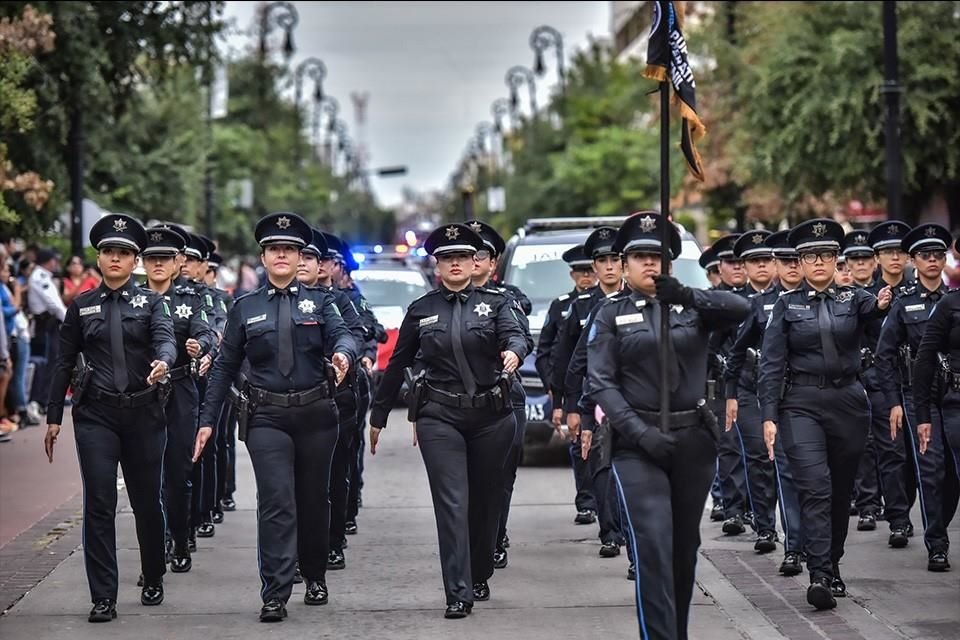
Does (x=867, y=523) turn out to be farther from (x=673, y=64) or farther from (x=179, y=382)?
(x=673, y=64)

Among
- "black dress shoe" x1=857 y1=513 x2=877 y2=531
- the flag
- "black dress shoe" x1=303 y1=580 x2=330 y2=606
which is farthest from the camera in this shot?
"black dress shoe" x1=857 y1=513 x2=877 y2=531

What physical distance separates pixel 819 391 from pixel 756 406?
7.92 ft

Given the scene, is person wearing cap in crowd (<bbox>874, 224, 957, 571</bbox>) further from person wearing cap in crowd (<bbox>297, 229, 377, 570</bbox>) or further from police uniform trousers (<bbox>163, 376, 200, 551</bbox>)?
police uniform trousers (<bbox>163, 376, 200, 551</bbox>)

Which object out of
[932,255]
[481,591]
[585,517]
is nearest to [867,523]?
[585,517]

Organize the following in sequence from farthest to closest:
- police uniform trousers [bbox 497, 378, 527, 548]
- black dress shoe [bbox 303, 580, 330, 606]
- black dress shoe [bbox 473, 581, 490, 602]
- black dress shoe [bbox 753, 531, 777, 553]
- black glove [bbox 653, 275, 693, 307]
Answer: black dress shoe [bbox 753, 531, 777, 553]
police uniform trousers [bbox 497, 378, 527, 548]
black dress shoe [bbox 473, 581, 490, 602]
black dress shoe [bbox 303, 580, 330, 606]
black glove [bbox 653, 275, 693, 307]

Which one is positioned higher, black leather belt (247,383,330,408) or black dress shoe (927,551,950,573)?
black leather belt (247,383,330,408)

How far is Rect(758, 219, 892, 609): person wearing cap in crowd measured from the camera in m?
9.85

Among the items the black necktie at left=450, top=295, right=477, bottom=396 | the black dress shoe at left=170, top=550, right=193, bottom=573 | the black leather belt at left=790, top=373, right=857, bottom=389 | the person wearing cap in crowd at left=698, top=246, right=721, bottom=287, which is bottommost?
the black dress shoe at left=170, top=550, right=193, bottom=573

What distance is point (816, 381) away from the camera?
32.5ft

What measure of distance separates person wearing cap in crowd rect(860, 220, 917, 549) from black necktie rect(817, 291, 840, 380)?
1778mm

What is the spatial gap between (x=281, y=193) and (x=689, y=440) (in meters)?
59.8

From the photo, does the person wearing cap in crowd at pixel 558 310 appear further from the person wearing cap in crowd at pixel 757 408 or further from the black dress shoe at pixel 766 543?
the black dress shoe at pixel 766 543

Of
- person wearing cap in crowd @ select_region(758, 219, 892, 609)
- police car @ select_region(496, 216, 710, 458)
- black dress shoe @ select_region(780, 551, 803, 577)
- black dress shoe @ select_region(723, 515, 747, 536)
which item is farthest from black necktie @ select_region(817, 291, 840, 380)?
police car @ select_region(496, 216, 710, 458)

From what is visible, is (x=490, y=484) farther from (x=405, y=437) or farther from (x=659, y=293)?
(x=405, y=437)
